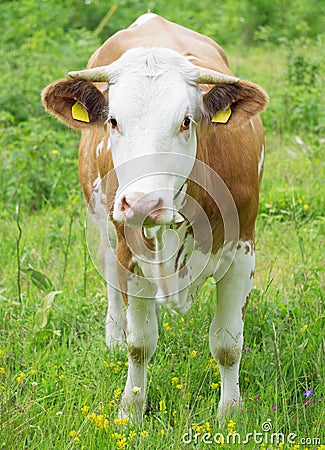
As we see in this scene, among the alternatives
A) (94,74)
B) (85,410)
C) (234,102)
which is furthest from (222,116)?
(85,410)

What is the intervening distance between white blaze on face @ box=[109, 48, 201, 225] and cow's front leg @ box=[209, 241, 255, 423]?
0.68m

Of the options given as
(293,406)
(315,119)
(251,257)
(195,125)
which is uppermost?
(195,125)

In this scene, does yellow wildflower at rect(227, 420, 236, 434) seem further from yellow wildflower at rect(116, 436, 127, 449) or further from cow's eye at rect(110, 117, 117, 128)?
cow's eye at rect(110, 117, 117, 128)

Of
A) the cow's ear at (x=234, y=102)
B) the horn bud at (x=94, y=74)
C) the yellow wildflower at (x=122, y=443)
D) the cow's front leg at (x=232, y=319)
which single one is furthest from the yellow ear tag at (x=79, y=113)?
the yellow wildflower at (x=122, y=443)

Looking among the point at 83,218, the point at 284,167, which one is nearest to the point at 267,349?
the point at 83,218

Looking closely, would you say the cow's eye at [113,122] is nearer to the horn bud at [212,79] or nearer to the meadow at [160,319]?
the horn bud at [212,79]

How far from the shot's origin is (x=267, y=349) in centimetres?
387

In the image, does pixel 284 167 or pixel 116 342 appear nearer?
pixel 116 342

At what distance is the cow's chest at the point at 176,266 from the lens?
11.2 ft

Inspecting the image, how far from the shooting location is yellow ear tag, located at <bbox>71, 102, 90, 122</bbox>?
11.1 feet

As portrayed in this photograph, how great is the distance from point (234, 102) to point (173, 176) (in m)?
0.50

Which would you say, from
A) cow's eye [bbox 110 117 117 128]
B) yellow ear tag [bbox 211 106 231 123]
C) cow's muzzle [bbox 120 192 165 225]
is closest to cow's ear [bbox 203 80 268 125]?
yellow ear tag [bbox 211 106 231 123]

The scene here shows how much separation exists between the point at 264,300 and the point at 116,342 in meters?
0.85

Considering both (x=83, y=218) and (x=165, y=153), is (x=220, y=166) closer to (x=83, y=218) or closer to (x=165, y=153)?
(x=165, y=153)
